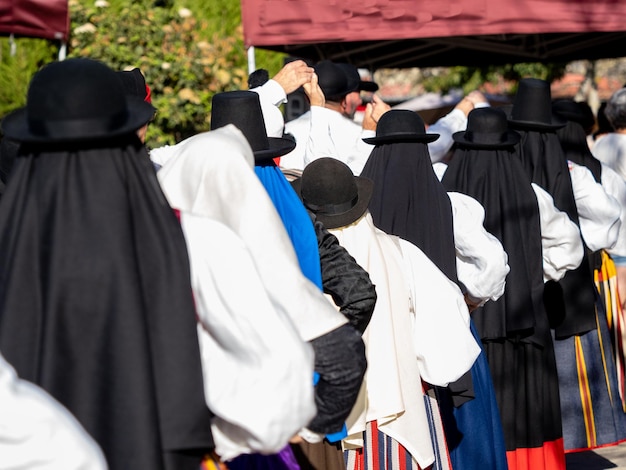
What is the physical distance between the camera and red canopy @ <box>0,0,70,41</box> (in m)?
7.51

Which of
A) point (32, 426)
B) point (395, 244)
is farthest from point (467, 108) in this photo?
point (32, 426)

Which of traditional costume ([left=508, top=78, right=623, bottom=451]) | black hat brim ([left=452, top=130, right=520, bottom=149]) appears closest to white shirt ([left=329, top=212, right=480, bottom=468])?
black hat brim ([left=452, top=130, right=520, bottom=149])

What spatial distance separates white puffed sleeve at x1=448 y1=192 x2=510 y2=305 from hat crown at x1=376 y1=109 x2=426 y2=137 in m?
0.39

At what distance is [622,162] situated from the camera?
7.76 meters

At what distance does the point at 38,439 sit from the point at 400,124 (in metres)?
A: 3.15

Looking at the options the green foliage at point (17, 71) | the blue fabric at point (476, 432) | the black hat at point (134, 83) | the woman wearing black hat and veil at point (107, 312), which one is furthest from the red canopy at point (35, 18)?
the woman wearing black hat and veil at point (107, 312)

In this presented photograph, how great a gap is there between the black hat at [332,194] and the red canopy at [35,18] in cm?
440

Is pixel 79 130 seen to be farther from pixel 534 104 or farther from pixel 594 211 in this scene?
pixel 594 211

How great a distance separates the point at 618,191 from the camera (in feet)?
23.4

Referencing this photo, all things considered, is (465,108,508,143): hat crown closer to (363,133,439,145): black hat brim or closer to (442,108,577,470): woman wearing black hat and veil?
(442,108,577,470): woman wearing black hat and veil

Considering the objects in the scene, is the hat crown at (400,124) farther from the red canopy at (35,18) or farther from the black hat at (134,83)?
the red canopy at (35,18)

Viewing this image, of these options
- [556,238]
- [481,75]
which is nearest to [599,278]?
[556,238]

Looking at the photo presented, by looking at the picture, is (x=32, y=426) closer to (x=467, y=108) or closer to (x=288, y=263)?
(x=288, y=263)

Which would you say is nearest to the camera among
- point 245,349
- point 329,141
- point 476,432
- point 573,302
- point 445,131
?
point 245,349
